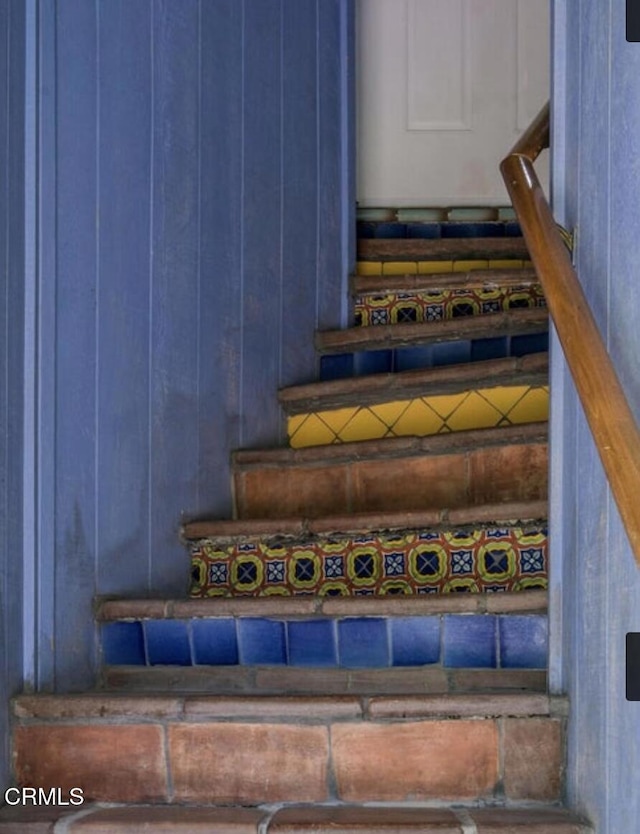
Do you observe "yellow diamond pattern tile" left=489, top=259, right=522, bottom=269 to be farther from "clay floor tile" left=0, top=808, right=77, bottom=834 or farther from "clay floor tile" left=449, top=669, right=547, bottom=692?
"clay floor tile" left=0, top=808, right=77, bottom=834

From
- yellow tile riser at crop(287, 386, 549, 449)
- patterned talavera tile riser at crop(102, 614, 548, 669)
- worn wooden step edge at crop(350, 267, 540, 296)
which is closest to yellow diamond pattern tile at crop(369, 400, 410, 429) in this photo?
yellow tile riser at crop(287, 386, 549, 449)

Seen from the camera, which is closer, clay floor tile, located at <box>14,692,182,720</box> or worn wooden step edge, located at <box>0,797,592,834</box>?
worn wooden step edge, located at <box>0,797,592,834</box>

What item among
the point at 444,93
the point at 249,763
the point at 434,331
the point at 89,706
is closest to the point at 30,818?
the point at 89,706

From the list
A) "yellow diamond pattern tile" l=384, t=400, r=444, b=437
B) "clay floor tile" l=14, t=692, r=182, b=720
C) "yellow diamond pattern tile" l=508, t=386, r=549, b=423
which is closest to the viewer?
"clay floor tile" l=14, t=692, r=182, b=720

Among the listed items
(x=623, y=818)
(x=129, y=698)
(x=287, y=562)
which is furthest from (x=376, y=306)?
(x=623, y=818)

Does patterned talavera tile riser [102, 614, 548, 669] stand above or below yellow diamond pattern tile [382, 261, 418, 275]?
below

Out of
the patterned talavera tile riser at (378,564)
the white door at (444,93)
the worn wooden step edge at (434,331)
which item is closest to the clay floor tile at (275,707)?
the patterned talavera tile riser at (378,564)

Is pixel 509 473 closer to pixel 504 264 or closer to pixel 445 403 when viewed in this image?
pixel 445 403

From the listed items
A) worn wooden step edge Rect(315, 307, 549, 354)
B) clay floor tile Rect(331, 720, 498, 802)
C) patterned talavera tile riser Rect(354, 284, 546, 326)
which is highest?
patterned talavera tile riser Rect(354, 284, 546, 326)

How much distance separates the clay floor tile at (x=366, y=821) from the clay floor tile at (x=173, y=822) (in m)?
0.05

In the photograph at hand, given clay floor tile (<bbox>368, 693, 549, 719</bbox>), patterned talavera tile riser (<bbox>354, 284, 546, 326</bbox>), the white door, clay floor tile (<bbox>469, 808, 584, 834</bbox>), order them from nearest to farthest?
clay floor tile (<bbox>469, 808, 584, 834</bbox>) → clay floor tile (<bbox>368, 693, 549, 719</bbox>) → patterned talavera tile riser (<bbox>354, 284, 546, 326</bbox>) → the white door

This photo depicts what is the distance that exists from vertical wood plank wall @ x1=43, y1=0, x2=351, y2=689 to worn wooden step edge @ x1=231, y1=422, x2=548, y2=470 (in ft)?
0.30

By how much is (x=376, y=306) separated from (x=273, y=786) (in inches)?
66.2

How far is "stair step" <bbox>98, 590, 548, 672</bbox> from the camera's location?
211cm
